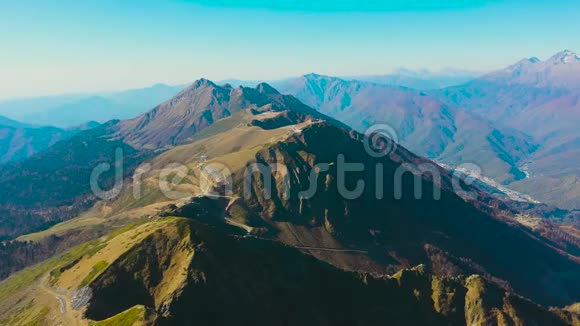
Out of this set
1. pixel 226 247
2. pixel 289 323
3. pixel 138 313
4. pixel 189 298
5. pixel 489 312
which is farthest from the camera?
pixel 489 312

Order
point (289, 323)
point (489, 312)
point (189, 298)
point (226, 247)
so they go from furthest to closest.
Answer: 1. point (489, 312)
2. point (226, 247)
3. point (289, 323)
4. point (189, 298)

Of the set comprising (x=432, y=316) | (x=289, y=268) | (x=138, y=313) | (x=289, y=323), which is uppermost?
(x=138, y=313)

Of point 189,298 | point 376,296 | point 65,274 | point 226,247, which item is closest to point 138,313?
point 189,298

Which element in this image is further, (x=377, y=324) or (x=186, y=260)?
(x=377, y=324)

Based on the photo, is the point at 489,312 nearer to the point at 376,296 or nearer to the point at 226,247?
the point at 376,296

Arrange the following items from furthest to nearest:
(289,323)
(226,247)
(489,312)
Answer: (489,312)
(226,247)
(289,323)

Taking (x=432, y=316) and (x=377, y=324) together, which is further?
(x=432, y=316)

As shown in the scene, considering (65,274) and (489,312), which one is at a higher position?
(65,274)

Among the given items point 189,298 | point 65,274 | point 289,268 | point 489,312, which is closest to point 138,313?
point 189,298

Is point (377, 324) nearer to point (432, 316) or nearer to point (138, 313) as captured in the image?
point (432, 316)
